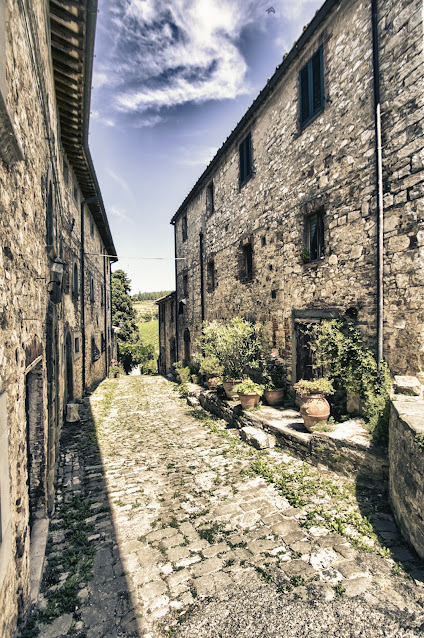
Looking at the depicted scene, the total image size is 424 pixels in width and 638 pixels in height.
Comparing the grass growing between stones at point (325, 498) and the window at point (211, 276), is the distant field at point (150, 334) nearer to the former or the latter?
the window at point (211, 276)

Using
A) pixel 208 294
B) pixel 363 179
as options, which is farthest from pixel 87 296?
pixel 363 179

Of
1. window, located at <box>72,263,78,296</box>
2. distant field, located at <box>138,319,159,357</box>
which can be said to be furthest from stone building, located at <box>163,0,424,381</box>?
distant field, located at <box>138,319,159,357</box>

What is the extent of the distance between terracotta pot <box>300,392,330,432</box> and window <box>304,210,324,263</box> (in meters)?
3.17

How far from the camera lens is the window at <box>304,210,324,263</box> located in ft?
23.1

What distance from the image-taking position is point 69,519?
4.02m

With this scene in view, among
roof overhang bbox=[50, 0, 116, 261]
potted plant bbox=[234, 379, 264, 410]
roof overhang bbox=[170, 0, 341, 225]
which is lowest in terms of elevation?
potted plant bbox=[234, 379, 264, 410]

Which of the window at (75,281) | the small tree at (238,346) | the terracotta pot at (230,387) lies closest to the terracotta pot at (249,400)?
the terracotta pot at (230,387)

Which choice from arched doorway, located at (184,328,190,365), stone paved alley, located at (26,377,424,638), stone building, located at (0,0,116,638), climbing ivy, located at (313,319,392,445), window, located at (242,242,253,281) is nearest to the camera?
stone building, located at (0,0,116,638)

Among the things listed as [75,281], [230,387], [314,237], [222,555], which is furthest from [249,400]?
[75,281]

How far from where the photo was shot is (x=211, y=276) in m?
13.2

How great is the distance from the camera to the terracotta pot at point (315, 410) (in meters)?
5.72

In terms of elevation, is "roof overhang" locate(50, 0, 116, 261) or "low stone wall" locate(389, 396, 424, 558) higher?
"roof overhang" locate(50, 0, 116, 261)

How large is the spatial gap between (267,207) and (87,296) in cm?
737

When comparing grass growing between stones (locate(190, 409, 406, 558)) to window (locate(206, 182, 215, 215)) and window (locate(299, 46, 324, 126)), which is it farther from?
window (locate(206, 182, 215, 215))
